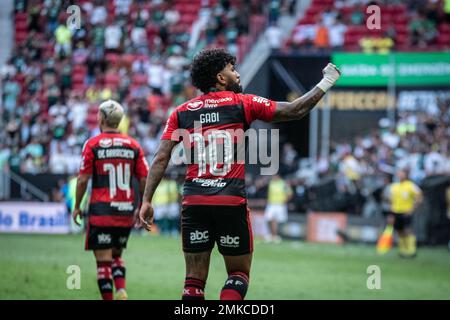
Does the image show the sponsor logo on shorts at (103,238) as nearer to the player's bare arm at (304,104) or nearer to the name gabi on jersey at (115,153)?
the name gabi on jersey at (115,153)

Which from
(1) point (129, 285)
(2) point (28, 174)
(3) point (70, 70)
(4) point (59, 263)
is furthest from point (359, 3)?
(1) point (129, 285)

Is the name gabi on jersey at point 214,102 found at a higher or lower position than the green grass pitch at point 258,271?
higher

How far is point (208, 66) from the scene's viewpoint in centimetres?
836

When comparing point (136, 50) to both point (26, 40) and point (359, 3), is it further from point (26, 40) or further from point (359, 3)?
point (359, 3)

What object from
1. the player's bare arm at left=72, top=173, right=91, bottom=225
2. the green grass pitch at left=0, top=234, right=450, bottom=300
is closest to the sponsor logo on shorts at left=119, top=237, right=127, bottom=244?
the player's bare arm at left=72, top=173, right=91, bottom=225

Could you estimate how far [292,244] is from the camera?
26.0 meters

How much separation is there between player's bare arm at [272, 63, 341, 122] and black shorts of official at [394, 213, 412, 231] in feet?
48.7

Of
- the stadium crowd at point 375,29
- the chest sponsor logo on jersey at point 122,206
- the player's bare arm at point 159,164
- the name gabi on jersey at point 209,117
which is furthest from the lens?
the stadium crowd at point 375,29

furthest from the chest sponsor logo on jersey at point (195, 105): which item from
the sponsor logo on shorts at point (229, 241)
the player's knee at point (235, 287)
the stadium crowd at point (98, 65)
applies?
the stadium crowd at point (98, 65)

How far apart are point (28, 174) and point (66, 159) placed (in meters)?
1.25

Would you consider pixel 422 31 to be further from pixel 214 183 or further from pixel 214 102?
pixel 214 183

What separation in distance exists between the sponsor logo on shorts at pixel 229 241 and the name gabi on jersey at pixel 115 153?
3.34 m

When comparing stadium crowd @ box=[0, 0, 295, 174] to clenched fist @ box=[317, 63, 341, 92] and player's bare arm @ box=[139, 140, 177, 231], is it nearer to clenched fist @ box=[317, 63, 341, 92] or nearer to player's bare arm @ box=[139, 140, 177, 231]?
player's bare arm @ box=[139, 140, 177, 231]

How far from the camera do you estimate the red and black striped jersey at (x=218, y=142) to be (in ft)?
27.1
